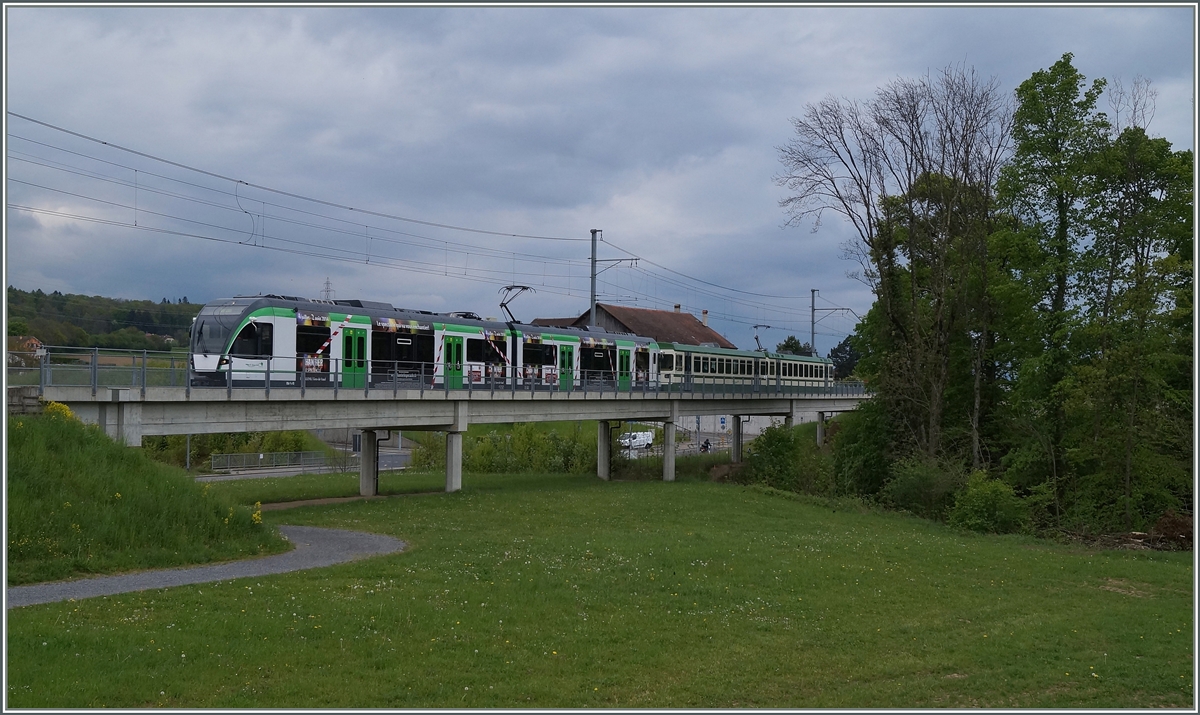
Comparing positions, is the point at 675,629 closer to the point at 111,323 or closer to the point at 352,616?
the point at 352,616

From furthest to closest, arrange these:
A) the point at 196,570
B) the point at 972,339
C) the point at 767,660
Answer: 1. the point at 972,339
2. the point at 196,570
3. the point at 767,660

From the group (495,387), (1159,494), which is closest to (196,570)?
(495,387)

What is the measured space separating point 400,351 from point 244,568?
58.9ft

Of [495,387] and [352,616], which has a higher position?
[495,387]

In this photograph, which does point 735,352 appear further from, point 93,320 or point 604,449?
point 93,320

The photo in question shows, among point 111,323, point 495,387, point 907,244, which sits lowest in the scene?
point 495,387

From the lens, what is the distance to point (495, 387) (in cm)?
3981

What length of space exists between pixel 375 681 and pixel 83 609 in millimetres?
5445

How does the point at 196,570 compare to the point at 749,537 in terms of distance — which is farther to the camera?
the point at 749,537

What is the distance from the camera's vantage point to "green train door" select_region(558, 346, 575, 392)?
1719 inches

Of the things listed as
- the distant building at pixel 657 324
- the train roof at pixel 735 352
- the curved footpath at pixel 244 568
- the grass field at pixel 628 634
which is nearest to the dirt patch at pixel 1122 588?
the grass field at pixel 628 634

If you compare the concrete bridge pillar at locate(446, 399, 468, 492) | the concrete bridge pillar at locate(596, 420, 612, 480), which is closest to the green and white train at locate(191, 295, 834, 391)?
the concrete bridge pillar at locate(446, 399, 468, 492)

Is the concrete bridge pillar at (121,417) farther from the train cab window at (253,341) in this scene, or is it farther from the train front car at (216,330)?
the train cab window at (253,341)

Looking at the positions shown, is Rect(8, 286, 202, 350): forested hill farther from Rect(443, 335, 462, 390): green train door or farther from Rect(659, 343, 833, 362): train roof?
Rect(659, 343, 833, 362): train roof
